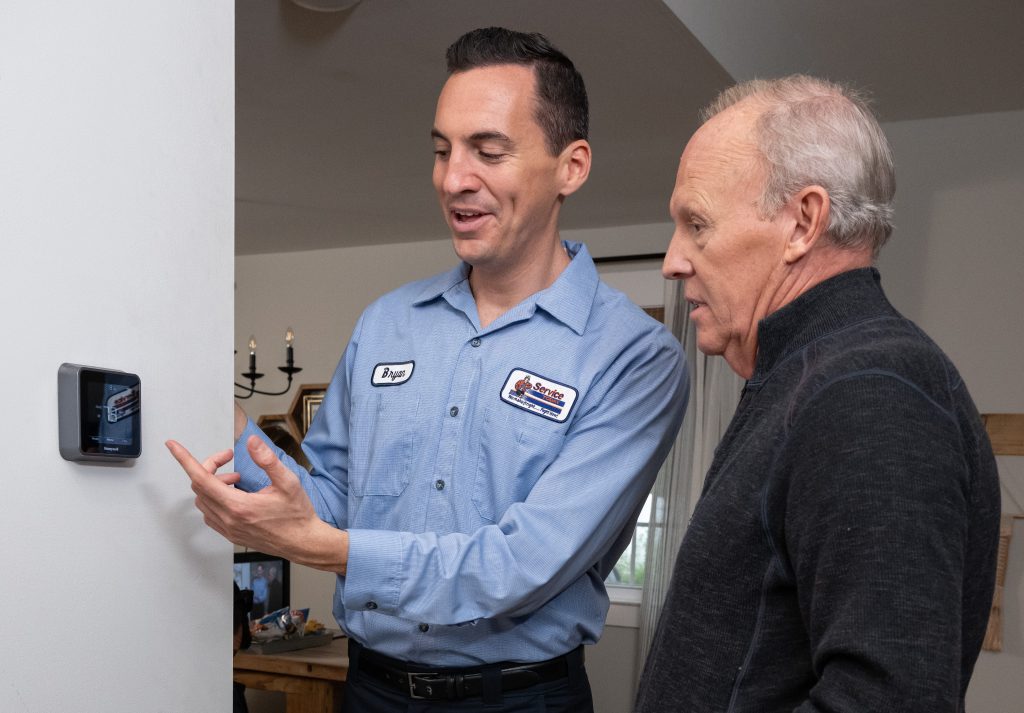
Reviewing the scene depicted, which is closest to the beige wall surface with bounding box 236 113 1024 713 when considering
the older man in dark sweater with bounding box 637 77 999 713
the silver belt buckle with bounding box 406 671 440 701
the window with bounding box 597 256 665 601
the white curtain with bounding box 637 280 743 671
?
the white curtain with bounding box 637 280 743 671

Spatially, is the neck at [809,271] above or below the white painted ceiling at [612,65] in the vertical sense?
below

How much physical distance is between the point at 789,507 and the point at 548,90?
3.06ft

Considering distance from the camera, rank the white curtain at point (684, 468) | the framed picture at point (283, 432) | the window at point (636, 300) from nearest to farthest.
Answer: the white curtain at point (684, 468) → the window at point (636, 300) → the framed picture at point (283, 432)

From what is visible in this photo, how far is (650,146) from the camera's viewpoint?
4539 millimetres

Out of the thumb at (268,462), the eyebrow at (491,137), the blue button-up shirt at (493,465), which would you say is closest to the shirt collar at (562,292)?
the blue button-up shirt at (493,465)

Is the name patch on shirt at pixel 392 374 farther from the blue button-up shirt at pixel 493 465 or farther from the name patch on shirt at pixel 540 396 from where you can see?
the name patch on shirt at pixel 540 396

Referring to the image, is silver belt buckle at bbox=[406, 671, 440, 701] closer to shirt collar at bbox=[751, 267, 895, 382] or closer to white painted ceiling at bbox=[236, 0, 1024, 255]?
shirt collar at bbox=[751, 267, 895, 382]

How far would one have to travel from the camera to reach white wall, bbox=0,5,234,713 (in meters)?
1.12

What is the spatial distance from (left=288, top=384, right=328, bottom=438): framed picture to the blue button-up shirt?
489cm

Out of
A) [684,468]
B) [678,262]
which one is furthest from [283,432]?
[678,262]

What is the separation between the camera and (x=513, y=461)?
62.6 inches

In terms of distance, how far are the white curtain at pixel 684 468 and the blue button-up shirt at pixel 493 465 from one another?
3.76 m

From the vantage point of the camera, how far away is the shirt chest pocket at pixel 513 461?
159 cm

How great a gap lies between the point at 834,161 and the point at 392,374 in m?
0.85
